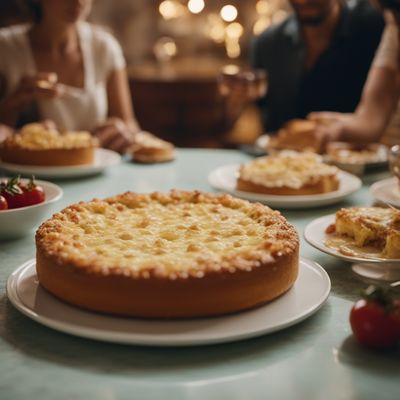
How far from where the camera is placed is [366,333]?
1.10 metres

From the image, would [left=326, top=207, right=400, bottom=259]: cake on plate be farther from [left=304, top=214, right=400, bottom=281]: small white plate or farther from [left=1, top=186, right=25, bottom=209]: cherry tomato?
[left=1, top=186, right=25, bottom=209]: cherry tomato

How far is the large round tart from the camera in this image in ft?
3.78

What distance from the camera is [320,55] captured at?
4.48m

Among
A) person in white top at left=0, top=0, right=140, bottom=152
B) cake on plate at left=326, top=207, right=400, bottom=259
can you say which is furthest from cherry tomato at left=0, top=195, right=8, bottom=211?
person in white top at left=0, top=0, right=140, bottom=152

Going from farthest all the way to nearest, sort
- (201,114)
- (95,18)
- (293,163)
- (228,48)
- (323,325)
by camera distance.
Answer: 1. (228,48)
2. (95,18)
3. (201,114)
4. (293,163)
5. (323,325)

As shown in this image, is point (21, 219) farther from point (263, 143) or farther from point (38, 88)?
point (263, 143)

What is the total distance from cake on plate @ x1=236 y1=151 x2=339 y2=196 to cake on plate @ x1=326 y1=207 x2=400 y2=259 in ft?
1.84

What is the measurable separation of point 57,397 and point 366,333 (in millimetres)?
552

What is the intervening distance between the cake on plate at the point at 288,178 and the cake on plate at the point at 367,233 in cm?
56

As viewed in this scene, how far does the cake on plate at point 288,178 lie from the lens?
2.23 m

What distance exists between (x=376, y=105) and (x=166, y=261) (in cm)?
265

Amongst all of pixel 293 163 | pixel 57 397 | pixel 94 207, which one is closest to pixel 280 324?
pixel 57 397

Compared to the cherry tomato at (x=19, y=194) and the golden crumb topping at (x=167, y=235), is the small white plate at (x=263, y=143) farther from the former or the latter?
the cherry tomato at (x=19, y=194)

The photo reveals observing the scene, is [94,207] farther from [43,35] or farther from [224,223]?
[43,35]
